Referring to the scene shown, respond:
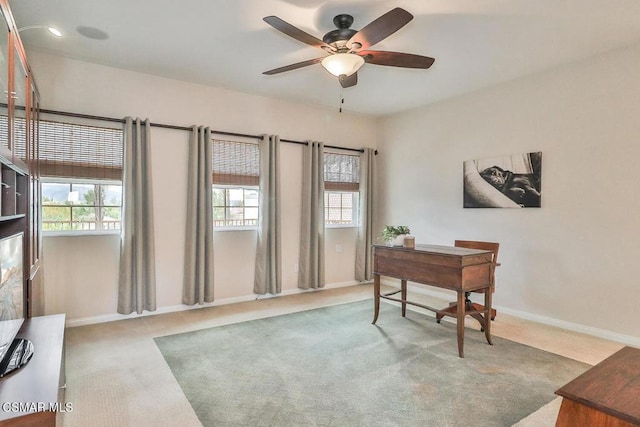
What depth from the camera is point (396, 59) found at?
2785 mm

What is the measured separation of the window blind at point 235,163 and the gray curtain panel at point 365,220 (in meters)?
1.84

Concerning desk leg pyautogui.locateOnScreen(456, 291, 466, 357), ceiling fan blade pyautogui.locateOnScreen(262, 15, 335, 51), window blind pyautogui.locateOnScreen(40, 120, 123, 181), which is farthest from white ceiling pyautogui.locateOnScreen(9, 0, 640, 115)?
desk leg pyautogui.locateOnScreen(456, 291, 466, 357)

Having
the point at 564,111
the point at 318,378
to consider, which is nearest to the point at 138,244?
the point at 318,378

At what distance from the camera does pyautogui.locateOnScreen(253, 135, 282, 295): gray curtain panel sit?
4805mm

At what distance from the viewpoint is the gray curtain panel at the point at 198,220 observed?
14.0ft

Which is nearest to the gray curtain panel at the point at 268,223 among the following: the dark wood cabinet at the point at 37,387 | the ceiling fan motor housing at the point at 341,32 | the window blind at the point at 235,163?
the window blind at the point at 235,163

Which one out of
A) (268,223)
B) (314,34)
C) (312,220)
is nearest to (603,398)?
(314,34)

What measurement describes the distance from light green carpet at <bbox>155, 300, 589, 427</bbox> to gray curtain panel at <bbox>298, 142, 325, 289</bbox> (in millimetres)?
1464

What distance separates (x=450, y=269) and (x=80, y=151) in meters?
3.89

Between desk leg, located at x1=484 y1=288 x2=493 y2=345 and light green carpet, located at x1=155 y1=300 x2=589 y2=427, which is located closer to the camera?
light green carpet, located at x1=155 y1=300 x2=589 y2=427

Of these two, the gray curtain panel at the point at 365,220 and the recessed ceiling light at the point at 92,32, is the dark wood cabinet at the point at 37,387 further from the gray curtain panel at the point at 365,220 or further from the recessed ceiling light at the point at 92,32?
the gray curtain panel at the point at 365,220

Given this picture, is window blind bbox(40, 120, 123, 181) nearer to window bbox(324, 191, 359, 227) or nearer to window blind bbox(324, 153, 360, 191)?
window blind bbox(324, 153, 360, 191)

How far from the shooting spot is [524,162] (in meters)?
4.11

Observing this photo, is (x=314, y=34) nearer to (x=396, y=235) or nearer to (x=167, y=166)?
(x=396, y=235)
